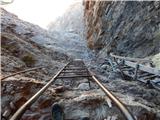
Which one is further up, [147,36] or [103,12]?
[103,12]

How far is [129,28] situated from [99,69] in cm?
412

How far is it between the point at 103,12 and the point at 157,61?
43.8 ft

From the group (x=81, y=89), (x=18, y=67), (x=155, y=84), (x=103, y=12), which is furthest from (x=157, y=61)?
(x=103, y=12)

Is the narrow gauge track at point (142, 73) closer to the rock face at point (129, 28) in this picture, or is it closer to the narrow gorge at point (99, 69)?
the narrow gorge at point (99, 69)

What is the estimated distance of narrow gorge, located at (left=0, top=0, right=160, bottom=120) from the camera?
16.1 feet

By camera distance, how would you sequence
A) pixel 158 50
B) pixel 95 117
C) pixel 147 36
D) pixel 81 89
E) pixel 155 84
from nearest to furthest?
pixel 95 117 → pixel 81 89 → pixel 155 84 → pixel 158 50 → pixel 147 36

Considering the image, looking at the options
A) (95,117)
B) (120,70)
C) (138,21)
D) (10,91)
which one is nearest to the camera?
(95,117)

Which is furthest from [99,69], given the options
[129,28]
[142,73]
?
[129,28]

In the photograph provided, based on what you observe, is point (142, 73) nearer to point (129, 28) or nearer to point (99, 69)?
point (99, 69)

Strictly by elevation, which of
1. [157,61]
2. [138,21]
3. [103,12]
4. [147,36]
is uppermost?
[103,12]

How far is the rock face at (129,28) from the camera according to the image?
13.6 metres

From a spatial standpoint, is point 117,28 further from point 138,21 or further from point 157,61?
point 157,61

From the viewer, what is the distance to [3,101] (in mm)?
5012

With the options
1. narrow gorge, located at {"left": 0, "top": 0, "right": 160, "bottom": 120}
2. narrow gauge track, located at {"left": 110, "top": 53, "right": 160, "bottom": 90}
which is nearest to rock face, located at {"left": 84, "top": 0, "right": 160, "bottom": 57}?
narrow gorge, located at {"left": 0, "top": 0, "right": 160, "bottom": 120}
